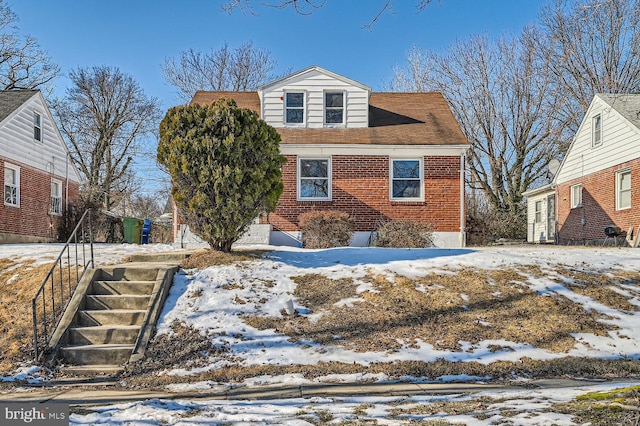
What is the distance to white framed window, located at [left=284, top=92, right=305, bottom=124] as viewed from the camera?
1697 cm

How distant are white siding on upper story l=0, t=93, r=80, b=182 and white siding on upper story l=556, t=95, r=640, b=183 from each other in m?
19.4

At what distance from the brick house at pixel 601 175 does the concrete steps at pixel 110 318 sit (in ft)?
47.3

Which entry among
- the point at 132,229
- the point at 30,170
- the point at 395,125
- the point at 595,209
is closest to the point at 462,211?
the point at 395,125

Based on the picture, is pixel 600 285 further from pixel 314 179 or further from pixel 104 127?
pixel 104 127

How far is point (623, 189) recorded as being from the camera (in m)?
17.3

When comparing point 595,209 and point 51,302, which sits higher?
point 595,209

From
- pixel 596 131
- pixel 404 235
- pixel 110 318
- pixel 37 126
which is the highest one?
pixel 596 131

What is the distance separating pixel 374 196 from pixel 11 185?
40.2ft

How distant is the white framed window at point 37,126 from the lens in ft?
A: 61.3

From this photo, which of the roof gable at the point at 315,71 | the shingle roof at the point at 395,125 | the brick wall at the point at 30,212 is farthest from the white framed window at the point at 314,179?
the brick wall at the point at 30,212

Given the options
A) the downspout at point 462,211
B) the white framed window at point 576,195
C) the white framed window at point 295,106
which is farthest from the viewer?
the white framed window at point 576,195

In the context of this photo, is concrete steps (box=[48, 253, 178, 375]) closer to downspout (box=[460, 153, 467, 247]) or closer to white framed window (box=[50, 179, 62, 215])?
downspout (box=[460, 153, 467, 247])

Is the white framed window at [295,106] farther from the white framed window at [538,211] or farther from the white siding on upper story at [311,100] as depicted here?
the white framed window at [538,211]

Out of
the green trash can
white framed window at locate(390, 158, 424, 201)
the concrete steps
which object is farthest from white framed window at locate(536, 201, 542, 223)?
the concrete steps
